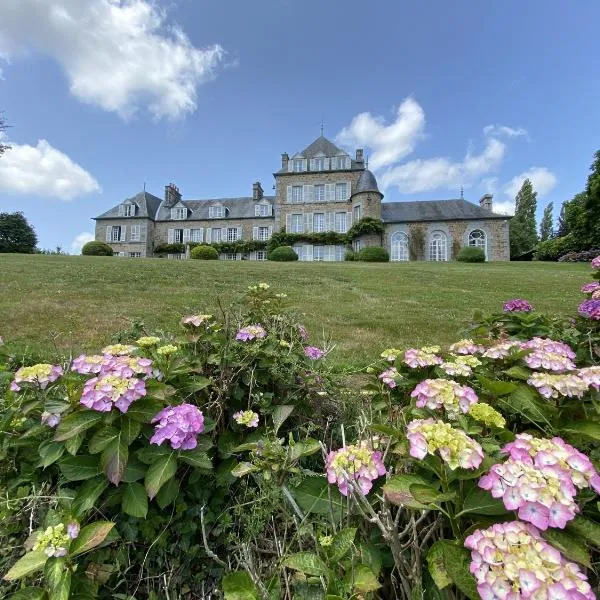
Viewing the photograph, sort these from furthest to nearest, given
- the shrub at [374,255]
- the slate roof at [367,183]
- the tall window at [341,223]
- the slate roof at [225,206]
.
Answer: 1. the slate roof at [225,206]
2. the tall window at [341,223]
3. the slate roof at [367,183]
4. the shrub at [374,255]

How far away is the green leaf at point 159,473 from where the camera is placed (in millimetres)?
1155

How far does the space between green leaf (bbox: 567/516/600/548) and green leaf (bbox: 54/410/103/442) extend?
139 centimetres

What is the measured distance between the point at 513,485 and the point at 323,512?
60 centimetres

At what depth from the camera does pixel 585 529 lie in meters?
0.88

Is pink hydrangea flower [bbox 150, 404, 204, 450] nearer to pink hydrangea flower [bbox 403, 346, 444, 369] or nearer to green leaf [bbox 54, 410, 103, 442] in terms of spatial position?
green leaf [bbox 54, 410, 103, 442]

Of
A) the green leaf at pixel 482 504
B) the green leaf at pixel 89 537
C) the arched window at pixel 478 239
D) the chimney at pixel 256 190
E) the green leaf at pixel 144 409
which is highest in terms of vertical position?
the chimney at pixel 256 190

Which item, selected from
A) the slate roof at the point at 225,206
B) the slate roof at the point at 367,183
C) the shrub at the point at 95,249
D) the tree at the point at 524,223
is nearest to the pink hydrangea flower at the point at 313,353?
the slate roof at the point at 367,183

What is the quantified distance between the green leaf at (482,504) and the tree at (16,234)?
44632 mm

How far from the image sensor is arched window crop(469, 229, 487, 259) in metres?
28.2

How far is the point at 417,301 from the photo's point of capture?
28.5 ft

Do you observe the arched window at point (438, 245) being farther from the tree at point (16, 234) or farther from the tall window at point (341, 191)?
the tree at point (16, 234)

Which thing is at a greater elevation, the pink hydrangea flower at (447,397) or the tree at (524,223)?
the tree at (524,223)

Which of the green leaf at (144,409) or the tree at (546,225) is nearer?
the green leaf at (144,409)

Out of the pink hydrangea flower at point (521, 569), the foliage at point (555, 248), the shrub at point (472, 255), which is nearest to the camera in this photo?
the pink hydrangea flower at point (521, 569)
